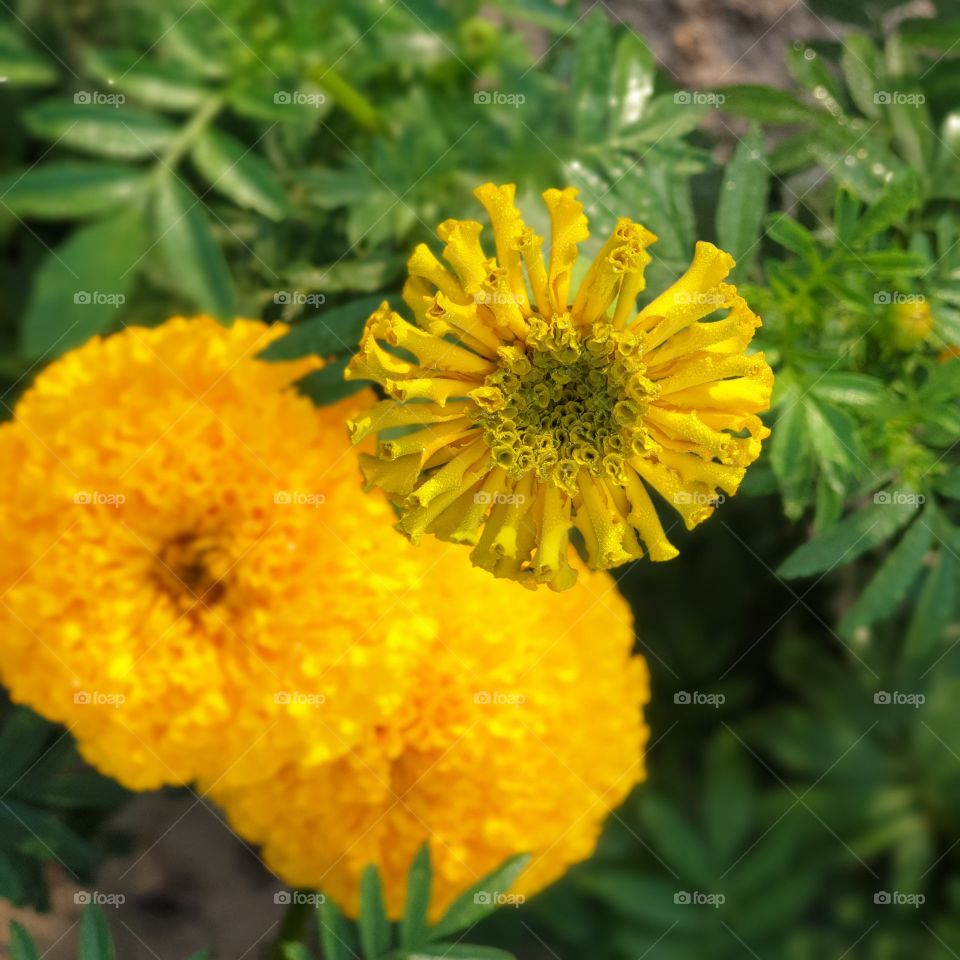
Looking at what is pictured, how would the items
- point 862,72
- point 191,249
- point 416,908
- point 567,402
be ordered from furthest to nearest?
1. point 862,72
2. point 191,249
3. point 416,908
4. point 567,402

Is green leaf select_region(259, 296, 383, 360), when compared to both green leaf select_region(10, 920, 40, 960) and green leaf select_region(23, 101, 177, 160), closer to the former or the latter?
green leaf select_region(23, 101, 177, 160)

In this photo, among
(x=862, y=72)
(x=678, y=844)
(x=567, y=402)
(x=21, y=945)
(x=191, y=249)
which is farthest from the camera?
(x=678, y=844)

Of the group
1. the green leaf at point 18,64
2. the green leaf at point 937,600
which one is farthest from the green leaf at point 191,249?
the green leaf at point 937,600

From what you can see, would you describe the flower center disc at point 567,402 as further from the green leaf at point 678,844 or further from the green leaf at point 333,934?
the green leaf at point 678,844

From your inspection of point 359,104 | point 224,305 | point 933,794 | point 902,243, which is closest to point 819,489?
point 902,243

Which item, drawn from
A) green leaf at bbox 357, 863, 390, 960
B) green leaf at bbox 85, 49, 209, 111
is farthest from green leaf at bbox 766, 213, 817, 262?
green leaf at bbox 357, 863, 390, 960

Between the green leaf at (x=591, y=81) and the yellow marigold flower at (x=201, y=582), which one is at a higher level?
the green leaf at (x=591, y=81)

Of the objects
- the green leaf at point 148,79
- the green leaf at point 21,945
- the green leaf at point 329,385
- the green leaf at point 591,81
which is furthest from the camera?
the green leaf at point 591,81

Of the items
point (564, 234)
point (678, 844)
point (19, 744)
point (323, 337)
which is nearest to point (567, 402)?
point (564, 234)

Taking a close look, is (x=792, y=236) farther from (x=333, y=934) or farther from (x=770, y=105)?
(x=333, y=934)
